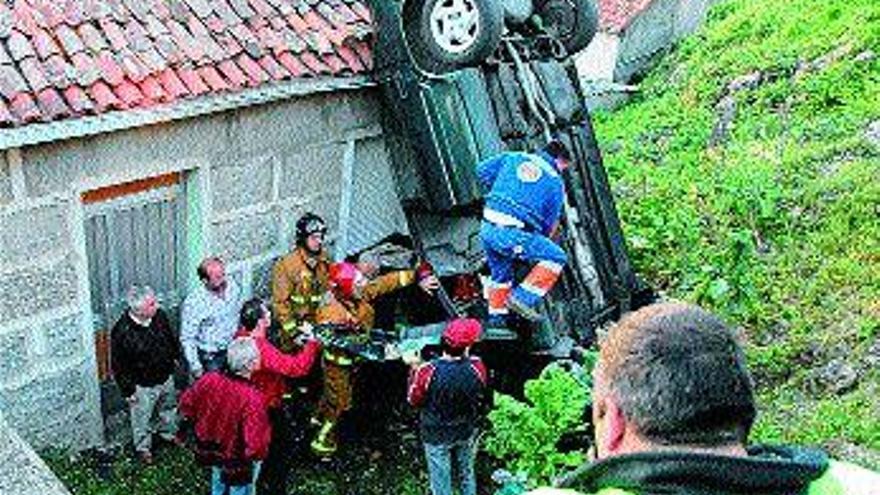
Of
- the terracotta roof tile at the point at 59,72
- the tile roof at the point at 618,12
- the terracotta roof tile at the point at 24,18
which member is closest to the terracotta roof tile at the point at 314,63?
the terracotta roof tile at the point at 59,72

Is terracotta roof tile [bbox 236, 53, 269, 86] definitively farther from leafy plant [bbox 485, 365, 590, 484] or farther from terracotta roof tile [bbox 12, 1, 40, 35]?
leafy plant [bbox 485, 365, 590, 484]

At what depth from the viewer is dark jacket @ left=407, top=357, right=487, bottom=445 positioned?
7.41m

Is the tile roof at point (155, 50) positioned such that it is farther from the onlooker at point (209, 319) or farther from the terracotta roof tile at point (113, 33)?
the onlooker at point (209, 319)

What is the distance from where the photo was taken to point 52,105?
7625mm

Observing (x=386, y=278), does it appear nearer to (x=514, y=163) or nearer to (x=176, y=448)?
(x=514, y=163)

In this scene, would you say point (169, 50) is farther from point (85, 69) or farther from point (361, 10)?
point (361, 10)

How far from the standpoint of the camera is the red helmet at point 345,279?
8.67 metres

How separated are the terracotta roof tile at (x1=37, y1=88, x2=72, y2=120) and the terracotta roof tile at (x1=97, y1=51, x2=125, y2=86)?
1.34 feet

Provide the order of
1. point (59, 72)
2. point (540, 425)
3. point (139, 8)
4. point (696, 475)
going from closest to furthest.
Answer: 1. point (696, 475)
2. point (540, 425)
3. point (59, 72)
4. point (139, 8)

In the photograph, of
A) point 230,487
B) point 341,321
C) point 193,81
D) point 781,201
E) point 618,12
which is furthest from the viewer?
point 618,12

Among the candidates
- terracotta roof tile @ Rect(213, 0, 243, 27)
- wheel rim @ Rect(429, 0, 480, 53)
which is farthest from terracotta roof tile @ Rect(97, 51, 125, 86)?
wheel rim @ Rect(429, 0, 480, 53)

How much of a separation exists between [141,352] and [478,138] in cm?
292

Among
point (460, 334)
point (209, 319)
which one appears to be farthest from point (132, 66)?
point (460, 334)

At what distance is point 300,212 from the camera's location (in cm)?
971
